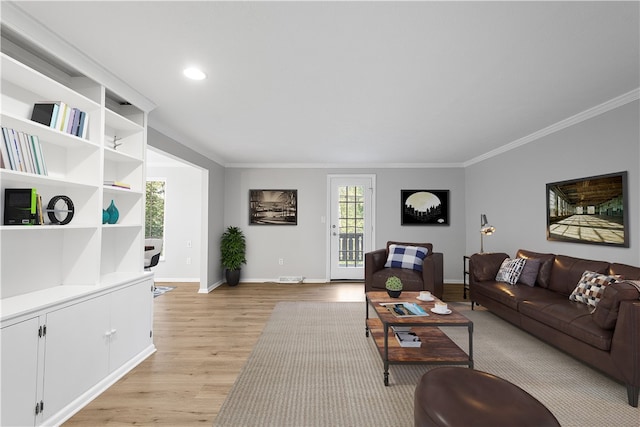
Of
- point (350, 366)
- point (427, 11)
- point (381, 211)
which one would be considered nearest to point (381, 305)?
point (350, 366)

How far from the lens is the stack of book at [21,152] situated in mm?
1590

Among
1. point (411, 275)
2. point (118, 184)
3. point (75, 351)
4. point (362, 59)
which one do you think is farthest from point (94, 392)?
point (411, 275)

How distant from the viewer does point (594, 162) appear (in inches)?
118

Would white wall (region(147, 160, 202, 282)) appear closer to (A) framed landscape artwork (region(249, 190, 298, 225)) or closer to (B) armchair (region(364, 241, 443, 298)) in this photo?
(A) framed landscape artwork (region(249, 190, 298, 225))

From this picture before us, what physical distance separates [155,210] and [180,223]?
2.08ft

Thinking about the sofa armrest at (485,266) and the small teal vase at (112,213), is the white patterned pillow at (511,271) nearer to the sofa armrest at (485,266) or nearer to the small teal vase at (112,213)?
the sofa armrest at (485,266)

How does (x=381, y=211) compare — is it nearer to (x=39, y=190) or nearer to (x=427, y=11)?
(x=427, y=11)

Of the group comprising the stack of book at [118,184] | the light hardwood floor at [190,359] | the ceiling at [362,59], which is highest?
the ceiling at [362,59]

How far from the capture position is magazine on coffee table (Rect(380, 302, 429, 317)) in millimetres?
2328

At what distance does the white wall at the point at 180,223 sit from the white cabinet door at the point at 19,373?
418 centimetres

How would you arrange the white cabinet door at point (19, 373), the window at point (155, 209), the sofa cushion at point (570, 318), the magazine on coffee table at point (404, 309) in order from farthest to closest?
the window at point (155, 209) < the magazine on coffee table at point (404, 309) < the sofa cushion at point (570, 318) < the white cabinet door at point (19, 373)

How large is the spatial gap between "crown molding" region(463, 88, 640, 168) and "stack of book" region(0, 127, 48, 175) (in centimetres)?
477

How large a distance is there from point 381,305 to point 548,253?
100 inches

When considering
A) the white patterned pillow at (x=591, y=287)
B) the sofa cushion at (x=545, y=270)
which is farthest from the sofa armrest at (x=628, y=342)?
the sofa cushion at (x=545, y=270)
